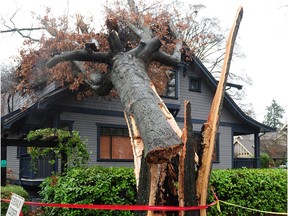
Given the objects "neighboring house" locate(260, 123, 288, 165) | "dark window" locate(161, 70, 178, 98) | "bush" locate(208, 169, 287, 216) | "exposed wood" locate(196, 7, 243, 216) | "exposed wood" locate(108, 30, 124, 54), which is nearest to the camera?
"exposed wood" locate(196, 7, 243, 216)

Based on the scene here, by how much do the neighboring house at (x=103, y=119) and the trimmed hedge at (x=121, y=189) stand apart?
5.58m

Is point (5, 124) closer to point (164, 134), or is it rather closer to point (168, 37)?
point (168, 37)

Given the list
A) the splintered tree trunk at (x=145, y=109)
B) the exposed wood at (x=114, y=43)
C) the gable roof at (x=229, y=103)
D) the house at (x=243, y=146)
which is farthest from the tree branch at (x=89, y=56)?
the house at (x=243, y=146)

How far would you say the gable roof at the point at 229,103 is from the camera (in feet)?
65.4

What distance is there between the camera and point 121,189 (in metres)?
7.64

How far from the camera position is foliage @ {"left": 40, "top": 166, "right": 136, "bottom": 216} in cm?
734

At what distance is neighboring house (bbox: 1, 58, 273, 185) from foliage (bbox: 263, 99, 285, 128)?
72597 mm

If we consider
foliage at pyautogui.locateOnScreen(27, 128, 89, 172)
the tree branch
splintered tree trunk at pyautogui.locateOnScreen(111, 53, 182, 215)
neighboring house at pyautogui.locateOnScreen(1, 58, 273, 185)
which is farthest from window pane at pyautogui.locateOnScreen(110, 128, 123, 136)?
splintered tree trunk at pyautogui.locateOnScreen(111, 53, 182, 215)

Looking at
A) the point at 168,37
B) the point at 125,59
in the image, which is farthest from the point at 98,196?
the point at 168,37

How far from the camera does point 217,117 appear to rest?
508cm

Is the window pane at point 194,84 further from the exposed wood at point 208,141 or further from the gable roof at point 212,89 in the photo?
the exposed wood at point 208,141

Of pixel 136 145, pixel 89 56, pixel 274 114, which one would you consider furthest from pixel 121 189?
pixel 274 114

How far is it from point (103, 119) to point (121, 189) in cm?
941

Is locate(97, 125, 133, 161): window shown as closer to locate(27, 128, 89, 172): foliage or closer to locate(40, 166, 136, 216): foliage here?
locate(27, 128, 89, 172): foliage
